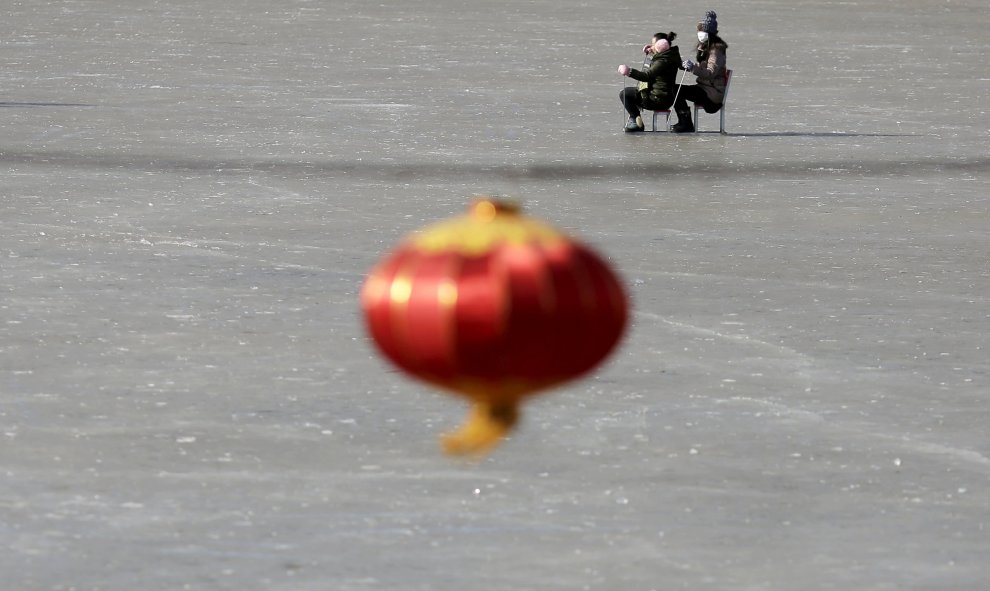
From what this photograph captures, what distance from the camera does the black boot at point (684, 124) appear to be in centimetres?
2152

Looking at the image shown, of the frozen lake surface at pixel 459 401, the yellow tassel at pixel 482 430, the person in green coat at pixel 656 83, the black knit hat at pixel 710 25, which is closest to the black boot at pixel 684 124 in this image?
the person in green coat at pixel 656 83

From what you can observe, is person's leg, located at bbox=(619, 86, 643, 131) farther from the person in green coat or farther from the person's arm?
the person's arm

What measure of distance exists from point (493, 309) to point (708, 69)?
18.4 m

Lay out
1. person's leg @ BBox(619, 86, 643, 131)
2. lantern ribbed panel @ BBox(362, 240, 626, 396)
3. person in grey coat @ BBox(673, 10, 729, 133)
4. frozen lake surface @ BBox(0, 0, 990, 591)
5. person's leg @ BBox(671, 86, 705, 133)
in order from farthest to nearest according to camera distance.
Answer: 1. person's leg @ BBox(619, 86, 643, 131)
2. person's leg @ BBox(671, 86, 705, 133)
3. person in grey coat @ BBox(673, 10, 729, 133)
4. frozen lake surface @ BBox(0, 0, 990, 591)
5. lantern ribbed panel @ BBox(362, 240, 626, 396)

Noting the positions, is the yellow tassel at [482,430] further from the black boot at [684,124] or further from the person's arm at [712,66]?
the black boot at [684,124]

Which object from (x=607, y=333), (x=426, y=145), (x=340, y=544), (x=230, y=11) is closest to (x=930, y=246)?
(x=426, y=145)

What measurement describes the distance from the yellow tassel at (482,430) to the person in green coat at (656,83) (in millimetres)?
17007

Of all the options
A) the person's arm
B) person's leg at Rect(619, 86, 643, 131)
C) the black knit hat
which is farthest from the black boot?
the black knit hat

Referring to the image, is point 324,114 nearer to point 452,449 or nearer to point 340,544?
point 340,544

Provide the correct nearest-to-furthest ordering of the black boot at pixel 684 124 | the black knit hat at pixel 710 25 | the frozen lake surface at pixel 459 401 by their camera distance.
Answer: the frozen lake surface at pixel 459 401, the black knit hat at pixel 710 25, the black boot at pixel 684 124

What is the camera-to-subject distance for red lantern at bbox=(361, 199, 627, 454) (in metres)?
2.55

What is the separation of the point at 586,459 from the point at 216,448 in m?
1.54

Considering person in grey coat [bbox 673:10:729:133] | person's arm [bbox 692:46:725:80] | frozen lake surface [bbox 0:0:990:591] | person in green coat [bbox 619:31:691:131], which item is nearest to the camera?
frozen lake surface [bbox 0:0:990:591]

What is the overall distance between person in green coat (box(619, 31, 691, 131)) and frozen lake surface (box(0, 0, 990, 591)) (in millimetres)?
331
